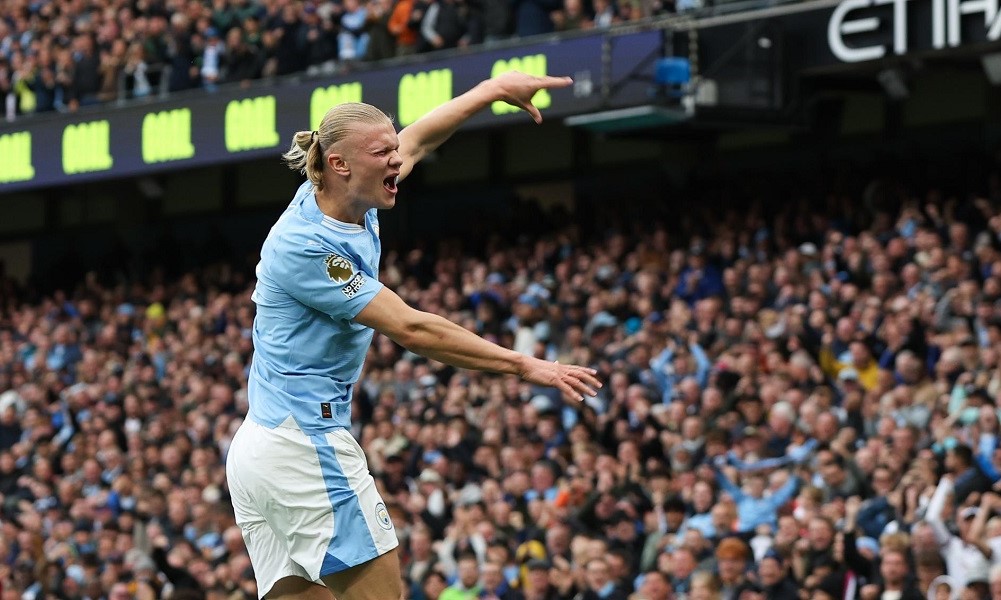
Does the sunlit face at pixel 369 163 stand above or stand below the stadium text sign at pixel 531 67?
below

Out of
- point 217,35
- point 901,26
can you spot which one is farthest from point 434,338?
point 217,35

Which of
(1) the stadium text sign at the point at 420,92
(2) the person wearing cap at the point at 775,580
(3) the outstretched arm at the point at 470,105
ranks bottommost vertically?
(2) the person wearing cap at the point at 775,580

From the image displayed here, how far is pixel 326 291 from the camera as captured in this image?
5.55m

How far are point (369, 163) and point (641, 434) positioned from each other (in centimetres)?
804

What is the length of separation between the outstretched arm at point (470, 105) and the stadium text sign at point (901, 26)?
9057 millimetres

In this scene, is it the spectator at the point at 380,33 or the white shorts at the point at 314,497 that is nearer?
the white shorts at the point at 314,497

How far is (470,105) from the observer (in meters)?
6.38

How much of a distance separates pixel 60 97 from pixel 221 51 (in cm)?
266

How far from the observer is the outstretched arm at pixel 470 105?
632cm

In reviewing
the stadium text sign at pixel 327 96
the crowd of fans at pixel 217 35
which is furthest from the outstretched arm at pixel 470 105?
the stadium text sign at pixel 327 96

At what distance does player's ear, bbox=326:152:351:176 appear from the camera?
221 inches

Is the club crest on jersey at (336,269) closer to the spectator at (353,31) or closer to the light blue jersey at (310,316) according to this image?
the light blue jersey at (310,316)

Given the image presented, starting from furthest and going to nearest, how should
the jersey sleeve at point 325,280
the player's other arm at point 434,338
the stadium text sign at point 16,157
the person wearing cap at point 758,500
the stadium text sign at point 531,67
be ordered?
the stadium text sign at point 16,157
the stadium text sign at point 531,67
the person wearing cap at point 758,500
the jersey sleeve at point 325,280
the player's other arm at point 434,338

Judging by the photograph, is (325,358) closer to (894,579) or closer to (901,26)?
(894,579)
